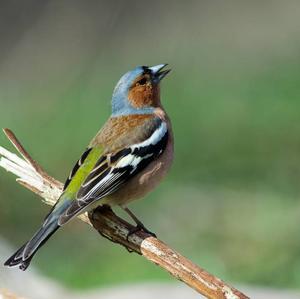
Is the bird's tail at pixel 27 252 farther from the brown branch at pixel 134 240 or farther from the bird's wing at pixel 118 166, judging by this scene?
the brown branch at pixel 134 240

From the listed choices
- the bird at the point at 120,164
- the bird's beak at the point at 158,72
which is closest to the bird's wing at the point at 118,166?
the bird at the point at 120,164

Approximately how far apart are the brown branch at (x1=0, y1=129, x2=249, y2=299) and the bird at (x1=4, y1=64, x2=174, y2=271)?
0.09 metres

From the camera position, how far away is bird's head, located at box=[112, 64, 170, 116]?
6465 millimetres

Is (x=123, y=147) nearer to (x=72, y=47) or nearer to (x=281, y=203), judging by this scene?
(x=281, y=203)

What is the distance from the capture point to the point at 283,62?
44.8 ft

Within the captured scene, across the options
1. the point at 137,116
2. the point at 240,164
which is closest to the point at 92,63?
the point at 240,164

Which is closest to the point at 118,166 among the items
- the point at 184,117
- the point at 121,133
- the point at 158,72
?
the point at 121,133

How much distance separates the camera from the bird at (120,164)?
223 inches

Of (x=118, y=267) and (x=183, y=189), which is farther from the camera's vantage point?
(x=183, y=189)

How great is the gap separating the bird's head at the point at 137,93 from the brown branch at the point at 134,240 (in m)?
0.67

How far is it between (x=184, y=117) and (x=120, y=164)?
5.66 m

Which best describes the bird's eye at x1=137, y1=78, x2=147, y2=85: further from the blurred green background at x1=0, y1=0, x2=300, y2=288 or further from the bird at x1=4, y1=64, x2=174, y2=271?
the blurred green background at x1=0, y1=0, x2=300, y2=288

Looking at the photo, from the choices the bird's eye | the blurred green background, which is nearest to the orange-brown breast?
the bird's eye

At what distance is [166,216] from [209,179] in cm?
74
